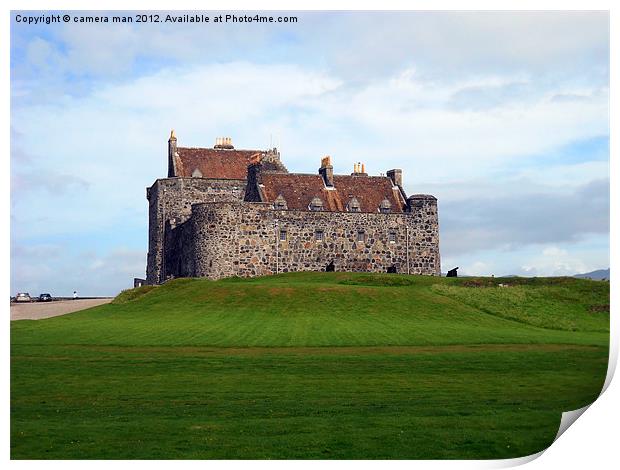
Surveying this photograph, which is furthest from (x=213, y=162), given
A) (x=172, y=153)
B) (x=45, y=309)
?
(x=45, y=309)

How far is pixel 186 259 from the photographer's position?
78.2 meters

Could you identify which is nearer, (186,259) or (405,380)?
(405,380)

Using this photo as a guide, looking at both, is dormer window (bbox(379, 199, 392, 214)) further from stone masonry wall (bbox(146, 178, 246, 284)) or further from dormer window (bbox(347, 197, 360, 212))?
stone masonry wall (bbox(146, 178, 246, 284))

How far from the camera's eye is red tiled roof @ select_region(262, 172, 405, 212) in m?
81.1

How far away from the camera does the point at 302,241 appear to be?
257ft

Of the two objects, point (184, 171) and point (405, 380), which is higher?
point (184, 171)

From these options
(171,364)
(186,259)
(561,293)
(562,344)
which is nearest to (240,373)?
(171,364)

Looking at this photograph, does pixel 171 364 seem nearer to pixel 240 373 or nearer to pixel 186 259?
pixel 240 373

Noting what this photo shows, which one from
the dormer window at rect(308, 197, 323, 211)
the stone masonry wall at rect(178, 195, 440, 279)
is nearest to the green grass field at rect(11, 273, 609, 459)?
the stone masonry wall at rect(178, 195, 440, 279)

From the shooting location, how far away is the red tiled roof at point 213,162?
87188 mm

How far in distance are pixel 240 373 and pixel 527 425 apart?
1227 cm

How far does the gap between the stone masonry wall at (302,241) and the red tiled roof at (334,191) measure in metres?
1.87
